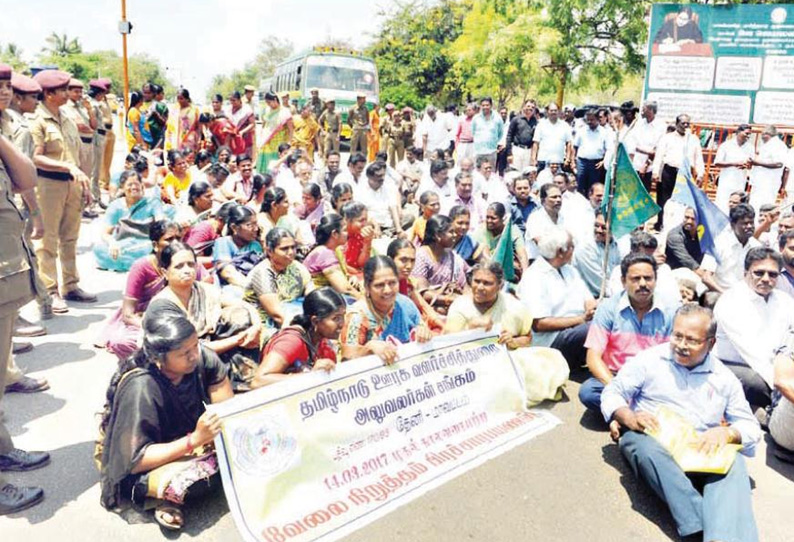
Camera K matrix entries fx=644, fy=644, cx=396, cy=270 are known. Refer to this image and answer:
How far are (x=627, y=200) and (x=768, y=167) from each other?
5677mm

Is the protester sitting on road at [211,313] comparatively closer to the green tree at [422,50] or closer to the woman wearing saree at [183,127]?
the woman wearing saree at [183,127]

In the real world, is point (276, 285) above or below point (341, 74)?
below

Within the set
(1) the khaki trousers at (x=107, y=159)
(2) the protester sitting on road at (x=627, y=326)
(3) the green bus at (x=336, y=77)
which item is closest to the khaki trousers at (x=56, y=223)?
(2) the protester sitting on road at (x=627, y=326)

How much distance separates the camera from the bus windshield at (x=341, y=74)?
18.6 metres

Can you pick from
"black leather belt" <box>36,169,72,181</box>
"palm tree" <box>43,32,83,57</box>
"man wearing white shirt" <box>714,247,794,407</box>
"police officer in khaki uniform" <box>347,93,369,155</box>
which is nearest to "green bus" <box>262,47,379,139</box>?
"police officer in khaki uniform" <box>347,93,369,155</box>

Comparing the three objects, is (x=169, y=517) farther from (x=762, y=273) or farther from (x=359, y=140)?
(x=359, y=140)

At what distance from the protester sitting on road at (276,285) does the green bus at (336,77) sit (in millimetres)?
14222

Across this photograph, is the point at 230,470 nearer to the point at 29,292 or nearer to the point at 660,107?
the point at 29,292

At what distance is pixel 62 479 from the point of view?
129 inches

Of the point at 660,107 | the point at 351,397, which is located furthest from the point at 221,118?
the point at 351,397

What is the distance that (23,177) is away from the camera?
124 inches

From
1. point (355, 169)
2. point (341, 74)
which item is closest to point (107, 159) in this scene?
point (355, 169)

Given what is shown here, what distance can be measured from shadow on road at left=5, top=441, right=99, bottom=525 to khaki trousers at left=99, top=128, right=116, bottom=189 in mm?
8754

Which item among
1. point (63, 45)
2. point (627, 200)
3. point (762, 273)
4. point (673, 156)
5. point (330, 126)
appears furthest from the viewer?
point (63, 45)
